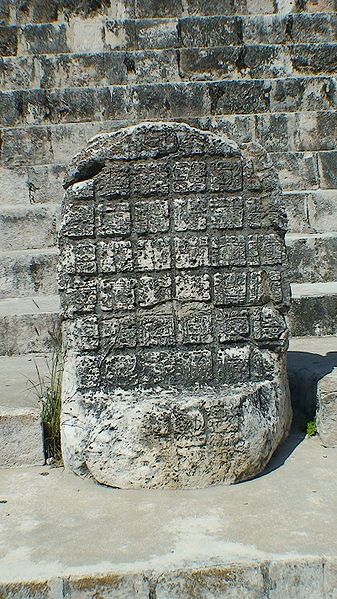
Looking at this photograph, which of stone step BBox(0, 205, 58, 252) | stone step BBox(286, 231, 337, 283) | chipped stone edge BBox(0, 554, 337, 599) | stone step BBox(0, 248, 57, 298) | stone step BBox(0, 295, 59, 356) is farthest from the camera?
stone step BBox(0, 205, 58, 252)

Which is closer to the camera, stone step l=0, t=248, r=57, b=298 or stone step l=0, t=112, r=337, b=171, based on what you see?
stone step l=0, t=248, r=57, b=298

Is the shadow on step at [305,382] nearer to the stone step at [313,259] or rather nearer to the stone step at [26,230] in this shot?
the stone step at [313,259]

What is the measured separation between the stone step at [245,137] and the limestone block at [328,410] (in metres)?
3.40

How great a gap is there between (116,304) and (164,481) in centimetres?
81

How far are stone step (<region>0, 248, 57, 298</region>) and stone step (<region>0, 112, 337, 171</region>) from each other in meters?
1.31

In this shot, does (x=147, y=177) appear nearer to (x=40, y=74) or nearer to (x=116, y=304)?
(x=116, y=304)

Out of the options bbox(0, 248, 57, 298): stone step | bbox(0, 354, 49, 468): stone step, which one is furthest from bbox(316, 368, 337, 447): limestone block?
bbox(0, 248, 57, 298): stone step

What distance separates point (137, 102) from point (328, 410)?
4.39 metres

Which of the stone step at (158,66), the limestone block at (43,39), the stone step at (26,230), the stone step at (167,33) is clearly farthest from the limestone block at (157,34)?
the stone step at (26,230)

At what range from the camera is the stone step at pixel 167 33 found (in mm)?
8023

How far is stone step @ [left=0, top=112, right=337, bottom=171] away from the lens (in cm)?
679

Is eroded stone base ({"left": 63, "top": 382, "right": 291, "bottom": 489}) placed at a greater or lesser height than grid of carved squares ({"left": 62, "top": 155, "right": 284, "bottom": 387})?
lesser

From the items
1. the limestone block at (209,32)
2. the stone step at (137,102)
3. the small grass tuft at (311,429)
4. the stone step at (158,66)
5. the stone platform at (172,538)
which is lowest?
the stone platform at (172,538)

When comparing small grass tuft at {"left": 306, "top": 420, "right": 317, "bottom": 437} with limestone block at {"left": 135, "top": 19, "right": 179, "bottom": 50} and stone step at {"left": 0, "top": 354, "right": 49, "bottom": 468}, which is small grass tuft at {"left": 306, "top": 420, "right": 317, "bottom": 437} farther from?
limestone block at {"left": 135, "top": 19, "right": 179, "bottom": 50}
